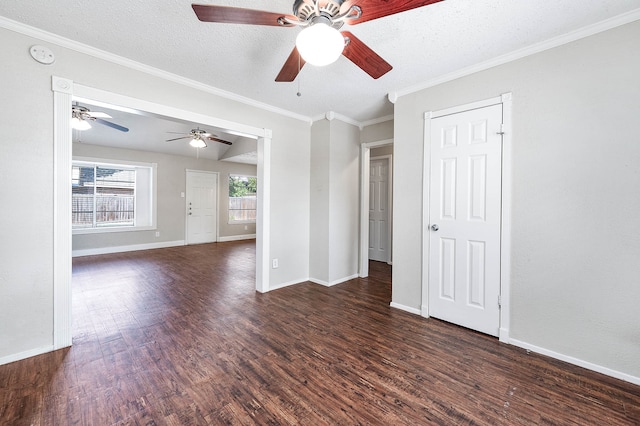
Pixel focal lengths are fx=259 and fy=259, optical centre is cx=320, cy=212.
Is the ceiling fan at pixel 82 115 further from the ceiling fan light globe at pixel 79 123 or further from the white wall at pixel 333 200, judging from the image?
the white wall at pixel 333 200

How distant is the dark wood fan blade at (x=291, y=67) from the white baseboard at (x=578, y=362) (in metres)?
2.88

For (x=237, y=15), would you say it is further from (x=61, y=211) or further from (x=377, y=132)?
(x=377, y=132)

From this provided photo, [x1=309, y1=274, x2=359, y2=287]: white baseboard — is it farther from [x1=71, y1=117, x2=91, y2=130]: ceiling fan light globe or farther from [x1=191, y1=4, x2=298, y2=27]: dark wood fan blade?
[x1=71, y1=117, x2=91, y2=130]: ceiling fan light globe

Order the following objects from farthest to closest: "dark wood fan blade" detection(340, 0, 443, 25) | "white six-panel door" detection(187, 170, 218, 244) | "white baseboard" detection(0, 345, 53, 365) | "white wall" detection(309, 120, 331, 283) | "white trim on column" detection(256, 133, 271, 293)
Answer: "white six-panel door" detection(187, 170, 218, 244), "white wall" detection(309, 120, 331, 283), "white trim on column" detection(256, 133, 271, 293), "white baseboard" detection(0, 345, 53, 365), "dark wood fan blade" detection(340, 0, 443, 25)

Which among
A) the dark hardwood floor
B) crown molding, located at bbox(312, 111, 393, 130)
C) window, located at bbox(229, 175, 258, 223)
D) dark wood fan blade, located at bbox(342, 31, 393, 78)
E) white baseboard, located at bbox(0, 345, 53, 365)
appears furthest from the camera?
window, located at bbox(229, 175, 258, 223)

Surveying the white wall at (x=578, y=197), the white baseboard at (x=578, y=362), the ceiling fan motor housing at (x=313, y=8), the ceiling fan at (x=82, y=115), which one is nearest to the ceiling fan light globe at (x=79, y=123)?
the ceiling fan at (x=82, y=115)

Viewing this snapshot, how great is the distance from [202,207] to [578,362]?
26.1 feet

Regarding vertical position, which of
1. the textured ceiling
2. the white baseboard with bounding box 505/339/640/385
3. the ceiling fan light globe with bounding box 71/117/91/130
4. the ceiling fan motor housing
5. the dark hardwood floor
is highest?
the textured ceiling

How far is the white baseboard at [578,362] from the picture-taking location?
70.7 inches

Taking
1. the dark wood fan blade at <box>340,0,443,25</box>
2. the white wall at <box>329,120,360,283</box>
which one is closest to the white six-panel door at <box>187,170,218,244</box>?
the white wall at <box>329,120,360,283</box>

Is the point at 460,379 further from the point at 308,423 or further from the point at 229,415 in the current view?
the point at 229,415

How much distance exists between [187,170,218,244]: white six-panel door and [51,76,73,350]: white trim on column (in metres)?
5.37

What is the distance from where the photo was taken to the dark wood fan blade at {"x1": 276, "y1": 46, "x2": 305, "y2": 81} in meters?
1.76

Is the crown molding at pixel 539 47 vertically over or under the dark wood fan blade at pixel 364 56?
over
